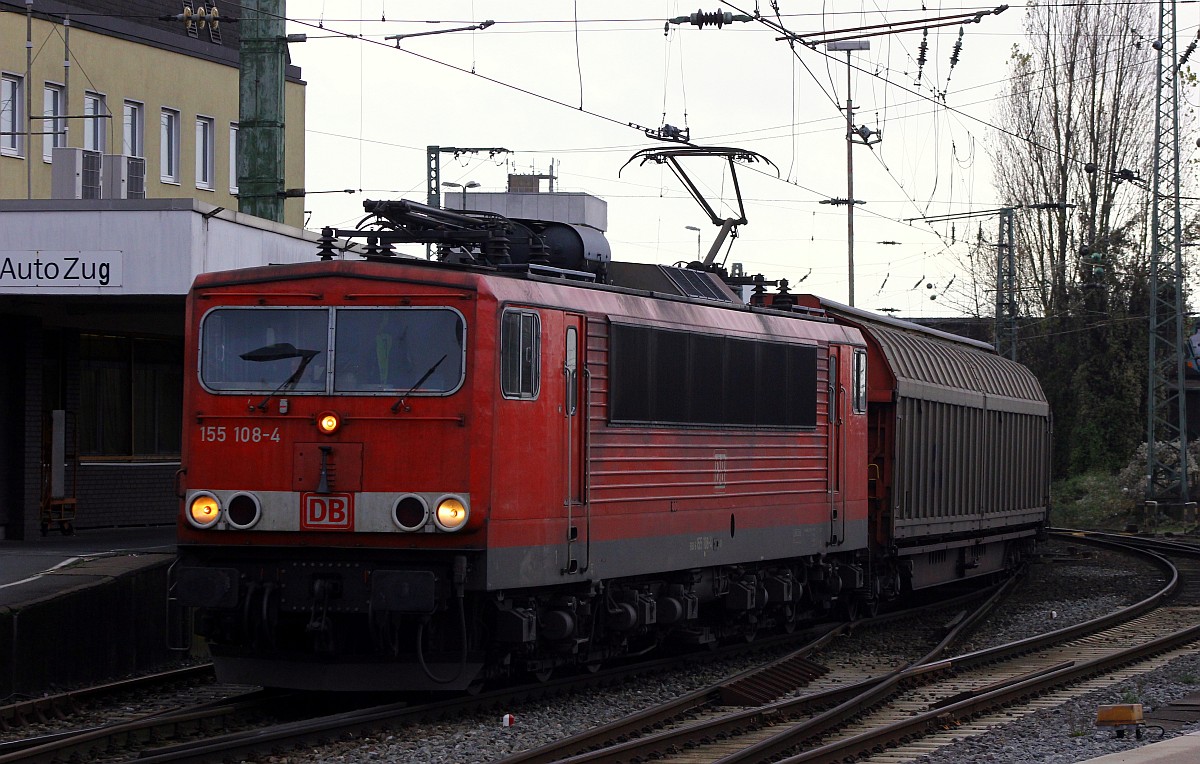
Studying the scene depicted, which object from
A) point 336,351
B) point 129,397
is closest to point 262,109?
point 129,397

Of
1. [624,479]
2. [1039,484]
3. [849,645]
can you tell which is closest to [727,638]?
[849,645]

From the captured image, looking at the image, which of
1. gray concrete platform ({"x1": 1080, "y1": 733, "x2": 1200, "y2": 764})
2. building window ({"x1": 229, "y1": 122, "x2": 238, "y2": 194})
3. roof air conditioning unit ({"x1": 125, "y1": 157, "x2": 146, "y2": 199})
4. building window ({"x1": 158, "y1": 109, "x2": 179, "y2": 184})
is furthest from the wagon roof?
building window ({"x1": 158, "y1": 109, "x2": 179, "y2": 184})

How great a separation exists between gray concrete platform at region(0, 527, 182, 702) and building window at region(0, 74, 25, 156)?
1320 centimetres

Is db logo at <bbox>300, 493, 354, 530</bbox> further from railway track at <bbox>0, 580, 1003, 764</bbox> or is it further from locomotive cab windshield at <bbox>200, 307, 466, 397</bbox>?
railway track at <bbox>0, 580, 1003, 764</bbox>

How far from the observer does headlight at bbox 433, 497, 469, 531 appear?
11.1 metres

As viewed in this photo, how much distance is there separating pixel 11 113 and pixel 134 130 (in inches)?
99.7

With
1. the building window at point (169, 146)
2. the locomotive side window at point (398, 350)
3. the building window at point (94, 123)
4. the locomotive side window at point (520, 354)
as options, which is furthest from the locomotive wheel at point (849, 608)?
the building window at point (169, 146)

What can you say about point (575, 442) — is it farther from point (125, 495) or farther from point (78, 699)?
point (125, 495)

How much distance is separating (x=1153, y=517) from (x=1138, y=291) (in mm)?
12255

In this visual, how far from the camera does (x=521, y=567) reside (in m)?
11.6

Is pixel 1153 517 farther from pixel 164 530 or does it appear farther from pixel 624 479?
pixel 624 479

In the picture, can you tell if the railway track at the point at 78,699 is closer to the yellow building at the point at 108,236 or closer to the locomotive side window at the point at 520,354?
the locomotive side window at the point at 520,354

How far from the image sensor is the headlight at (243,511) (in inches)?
451

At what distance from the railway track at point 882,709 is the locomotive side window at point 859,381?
299 centimetres
